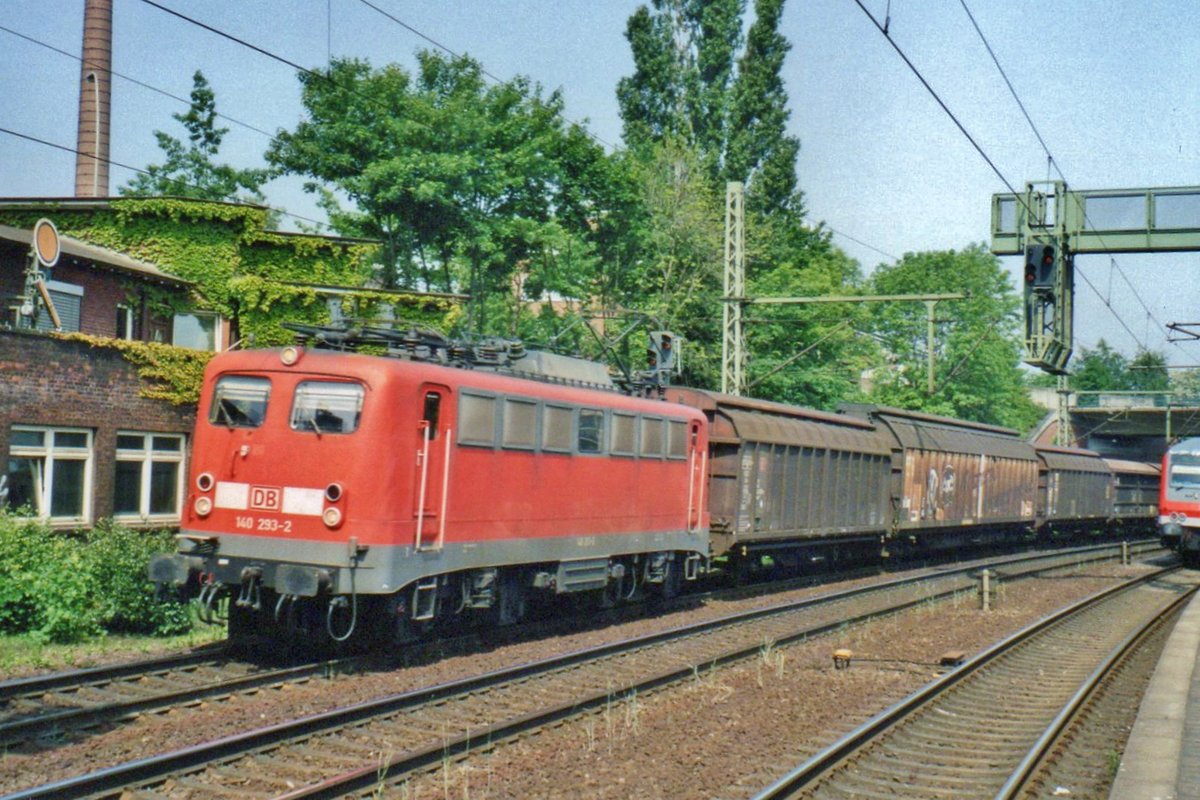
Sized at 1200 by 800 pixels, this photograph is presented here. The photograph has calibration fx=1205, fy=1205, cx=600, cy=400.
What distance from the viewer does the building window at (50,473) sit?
18688 millimetres

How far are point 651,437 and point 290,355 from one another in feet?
19.3

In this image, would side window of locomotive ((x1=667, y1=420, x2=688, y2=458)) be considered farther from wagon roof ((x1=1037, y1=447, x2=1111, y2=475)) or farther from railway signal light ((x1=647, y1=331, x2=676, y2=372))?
wagon roof ((x1=1037, y1=447, x2=1111, y2=475))

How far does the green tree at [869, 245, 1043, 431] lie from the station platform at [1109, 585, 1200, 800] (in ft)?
144

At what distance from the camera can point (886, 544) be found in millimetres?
27641

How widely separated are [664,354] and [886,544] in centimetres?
971

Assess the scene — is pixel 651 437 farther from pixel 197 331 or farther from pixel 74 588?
pixel 197 331

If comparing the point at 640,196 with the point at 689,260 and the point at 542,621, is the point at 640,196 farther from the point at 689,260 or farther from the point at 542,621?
the point at 542,621

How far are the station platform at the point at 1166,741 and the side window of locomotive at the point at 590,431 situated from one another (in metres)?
6.83

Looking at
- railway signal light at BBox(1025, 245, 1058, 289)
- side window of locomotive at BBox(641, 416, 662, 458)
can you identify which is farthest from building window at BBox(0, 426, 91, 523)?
railway signal light at BBox(1025, 245, 1058, 289)

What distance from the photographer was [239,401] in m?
12.7

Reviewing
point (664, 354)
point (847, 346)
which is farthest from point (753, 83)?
point (664, 354)

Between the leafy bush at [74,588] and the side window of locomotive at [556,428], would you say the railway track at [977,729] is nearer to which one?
the side window of locomotive at [556,428]

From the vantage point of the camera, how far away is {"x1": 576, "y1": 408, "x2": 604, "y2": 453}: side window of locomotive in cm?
1501

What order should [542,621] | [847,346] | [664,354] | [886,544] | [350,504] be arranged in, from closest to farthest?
[350,504] → [542,621] → [664,354] → [886,544] → [847,346]
